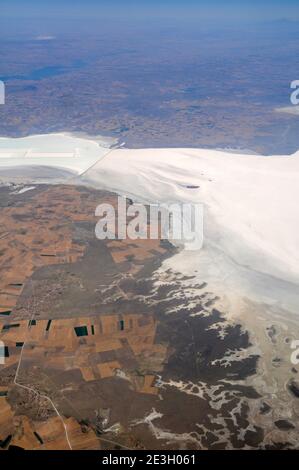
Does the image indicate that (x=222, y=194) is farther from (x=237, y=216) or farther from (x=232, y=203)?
(x=237, y=216)

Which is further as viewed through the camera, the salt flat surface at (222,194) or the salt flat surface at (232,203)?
the salt flat surface at (222,194)

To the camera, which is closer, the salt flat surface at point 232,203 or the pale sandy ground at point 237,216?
the pale sandy ground at point 237,216

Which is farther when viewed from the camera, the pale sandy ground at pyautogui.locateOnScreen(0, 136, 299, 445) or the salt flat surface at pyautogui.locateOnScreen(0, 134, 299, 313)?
the salt flat surface at pyautogui.locateOnScreen(0, 134, 299, 313)

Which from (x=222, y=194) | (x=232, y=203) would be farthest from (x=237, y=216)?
(x=222, y=194)

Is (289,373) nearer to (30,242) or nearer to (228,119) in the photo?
(30,242)

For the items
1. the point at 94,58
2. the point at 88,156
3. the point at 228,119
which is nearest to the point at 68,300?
the point at 88,156

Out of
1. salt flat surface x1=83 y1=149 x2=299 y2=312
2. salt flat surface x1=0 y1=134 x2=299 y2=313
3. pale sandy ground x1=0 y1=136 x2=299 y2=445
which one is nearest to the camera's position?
pale sandy ground x1=0 y1=136 x2=299 y2=445

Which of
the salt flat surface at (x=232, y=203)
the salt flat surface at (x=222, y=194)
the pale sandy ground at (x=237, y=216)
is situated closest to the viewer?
the pale sandy ground at (x=237, y=216)

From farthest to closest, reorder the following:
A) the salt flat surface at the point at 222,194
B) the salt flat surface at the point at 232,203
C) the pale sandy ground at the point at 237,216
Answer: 1. the salt flat surface at the point at 222,194
2. the salt flat surface at the point at 232,203
3. the pale sandy ground at the point at 237,216
